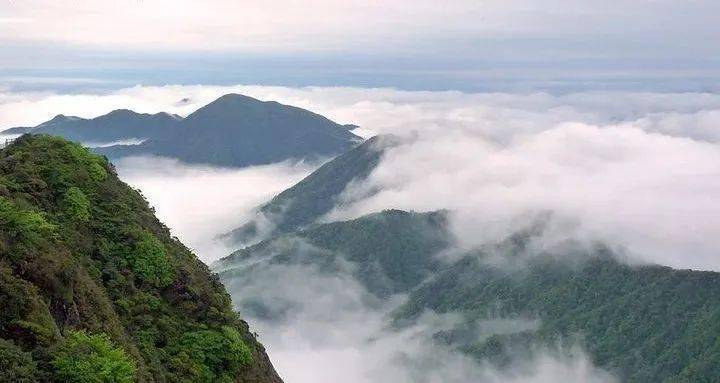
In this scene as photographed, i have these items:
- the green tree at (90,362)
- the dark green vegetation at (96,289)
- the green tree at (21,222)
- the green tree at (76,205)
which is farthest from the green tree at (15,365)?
the green tree at (76,205)

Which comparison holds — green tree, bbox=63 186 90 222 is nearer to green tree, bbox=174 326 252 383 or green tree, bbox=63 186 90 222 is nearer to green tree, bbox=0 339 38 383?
green tree, bbox=174 326 252 383

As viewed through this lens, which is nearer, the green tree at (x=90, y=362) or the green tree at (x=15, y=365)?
the green tree at (x=15, y=365)

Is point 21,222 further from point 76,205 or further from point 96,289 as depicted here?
point 76,205

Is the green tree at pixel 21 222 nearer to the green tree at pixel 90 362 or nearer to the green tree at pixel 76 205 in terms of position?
the green tree at pixel 76 205

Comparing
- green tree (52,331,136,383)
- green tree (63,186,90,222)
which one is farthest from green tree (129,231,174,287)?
green tree (52,331,136,383)

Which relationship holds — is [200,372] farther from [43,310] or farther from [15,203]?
[15,203]

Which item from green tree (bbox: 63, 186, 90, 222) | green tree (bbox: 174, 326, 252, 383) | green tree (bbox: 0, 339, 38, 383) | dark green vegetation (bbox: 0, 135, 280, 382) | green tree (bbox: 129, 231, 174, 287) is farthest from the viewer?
green tree (bbox: 129, 231, 174, 287)

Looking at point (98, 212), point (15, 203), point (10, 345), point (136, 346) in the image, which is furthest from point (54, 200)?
point (10, 345)
